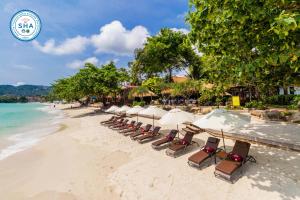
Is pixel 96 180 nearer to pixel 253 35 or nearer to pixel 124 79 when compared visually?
pixel 253 35

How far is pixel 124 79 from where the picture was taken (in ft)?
114

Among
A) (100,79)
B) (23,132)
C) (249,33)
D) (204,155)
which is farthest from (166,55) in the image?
(249,33)

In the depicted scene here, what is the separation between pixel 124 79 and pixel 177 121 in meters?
25.5

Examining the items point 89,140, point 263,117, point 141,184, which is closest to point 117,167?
point 141,184

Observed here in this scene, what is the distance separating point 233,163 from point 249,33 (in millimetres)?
4321

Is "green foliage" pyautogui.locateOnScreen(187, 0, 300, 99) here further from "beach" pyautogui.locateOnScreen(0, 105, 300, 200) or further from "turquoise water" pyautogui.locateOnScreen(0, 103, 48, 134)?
"turquoise water" pyautogui.locateOnScreen(0, 103, 48, 134)

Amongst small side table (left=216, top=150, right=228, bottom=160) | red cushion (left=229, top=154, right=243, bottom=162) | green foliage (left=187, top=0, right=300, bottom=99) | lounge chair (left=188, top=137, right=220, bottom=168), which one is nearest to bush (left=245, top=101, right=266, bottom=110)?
green foliage (left=187, top=0, right=300, bottom=99)

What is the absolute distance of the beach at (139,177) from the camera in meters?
6.62

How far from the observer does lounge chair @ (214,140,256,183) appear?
7015mm

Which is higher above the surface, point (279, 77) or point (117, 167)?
point (279, 77)

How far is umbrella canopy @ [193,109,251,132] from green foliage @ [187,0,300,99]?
1822mm

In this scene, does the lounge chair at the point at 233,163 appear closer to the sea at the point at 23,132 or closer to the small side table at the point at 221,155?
the small side table at the point at 221,155

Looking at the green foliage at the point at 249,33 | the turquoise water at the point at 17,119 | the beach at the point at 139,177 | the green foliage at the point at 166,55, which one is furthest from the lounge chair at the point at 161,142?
the green foliage at the point at 166,55

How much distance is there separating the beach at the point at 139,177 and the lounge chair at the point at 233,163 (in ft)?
0.79
